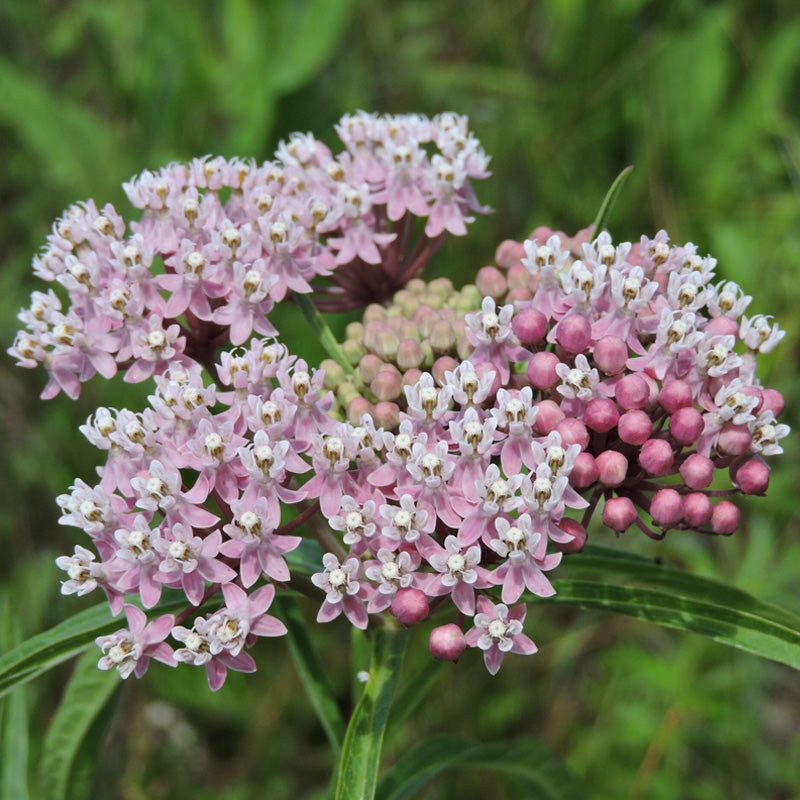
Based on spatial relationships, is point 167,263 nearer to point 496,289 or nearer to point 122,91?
point 496,289

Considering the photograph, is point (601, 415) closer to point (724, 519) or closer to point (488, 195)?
point (724, 519)

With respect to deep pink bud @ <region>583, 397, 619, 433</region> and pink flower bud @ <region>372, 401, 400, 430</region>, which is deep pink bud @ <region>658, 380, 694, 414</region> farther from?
pink flower bud @ <region>372, 401, 400, 430</region>

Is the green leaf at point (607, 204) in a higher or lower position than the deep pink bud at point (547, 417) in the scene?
higher

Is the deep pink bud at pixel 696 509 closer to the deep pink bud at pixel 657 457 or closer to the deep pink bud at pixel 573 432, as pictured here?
the deep pink bud at pixel 657 457

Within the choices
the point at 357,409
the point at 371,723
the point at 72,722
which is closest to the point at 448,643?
the point at 371,723

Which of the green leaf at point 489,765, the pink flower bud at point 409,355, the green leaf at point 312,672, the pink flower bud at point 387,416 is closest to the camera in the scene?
the pink flower bud at point 387,416

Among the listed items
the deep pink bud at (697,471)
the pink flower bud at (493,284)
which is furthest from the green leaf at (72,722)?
the deep pink bud at (697,471)
